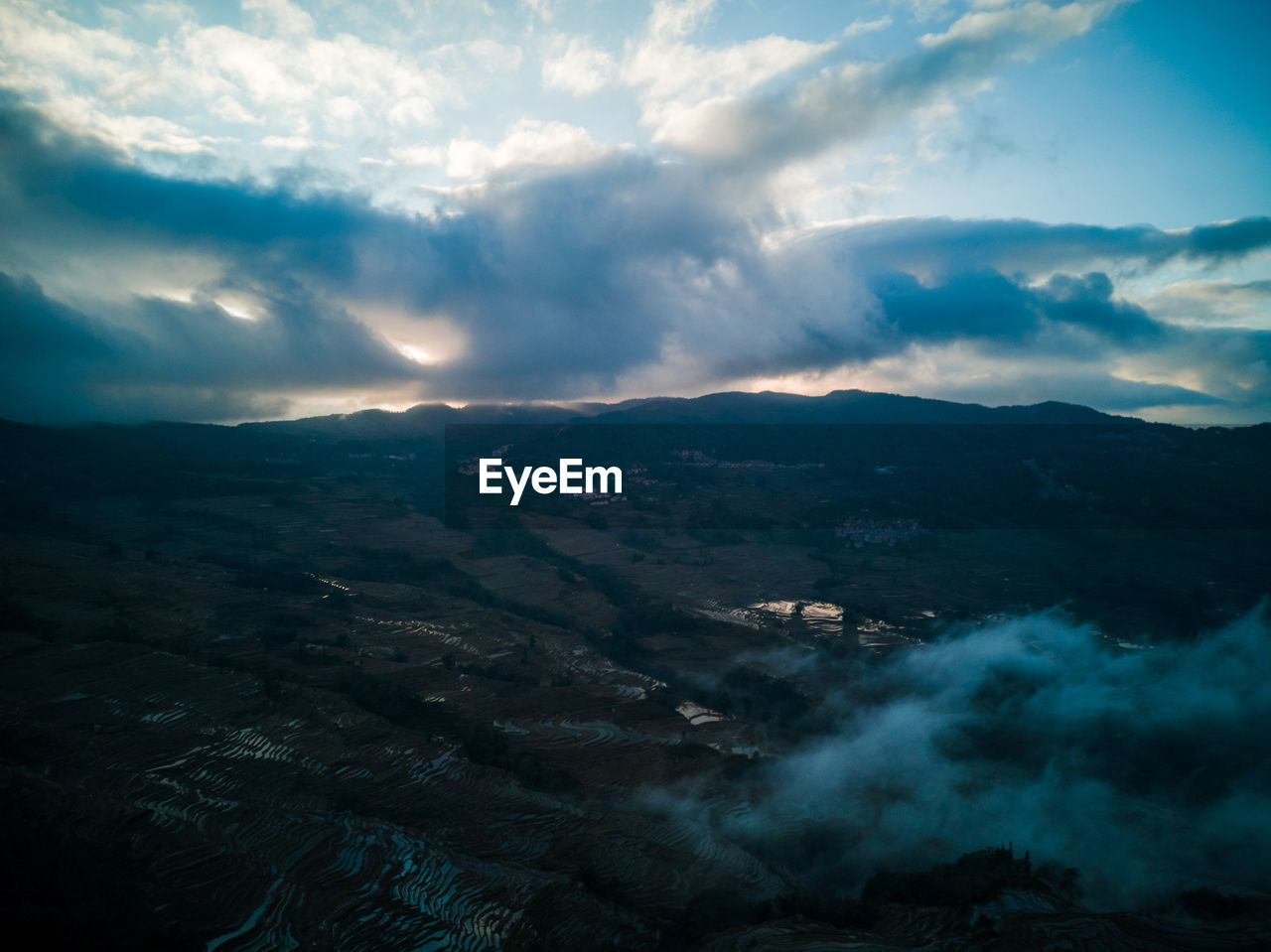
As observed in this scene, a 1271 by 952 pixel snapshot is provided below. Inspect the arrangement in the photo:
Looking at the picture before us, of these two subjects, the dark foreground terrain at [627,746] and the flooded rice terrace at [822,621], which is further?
the flooded rice terrace at [822,621]

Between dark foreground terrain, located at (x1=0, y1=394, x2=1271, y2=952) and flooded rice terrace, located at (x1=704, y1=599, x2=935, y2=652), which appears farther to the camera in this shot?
flooded rice terrace, located at (x1=704, y1=599, x2=935, y2=652)

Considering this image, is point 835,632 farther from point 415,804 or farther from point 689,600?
point 415,804

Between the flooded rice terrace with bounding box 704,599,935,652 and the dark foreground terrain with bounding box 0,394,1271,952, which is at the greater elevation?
the dark foreground terrain with bounding box 0,394,1271,952

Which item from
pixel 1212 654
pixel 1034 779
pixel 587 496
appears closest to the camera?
pixel 1034 779

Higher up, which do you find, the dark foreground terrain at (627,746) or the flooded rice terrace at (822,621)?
the dark foreground terrain at (627,746)

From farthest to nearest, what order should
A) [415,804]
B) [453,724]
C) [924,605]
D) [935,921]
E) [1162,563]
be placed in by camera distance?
[1162,563] → [924,605] → [453,724] → [415,804] → [935,921]

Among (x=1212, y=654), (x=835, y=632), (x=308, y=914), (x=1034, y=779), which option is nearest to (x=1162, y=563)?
(x=1212, y=654)

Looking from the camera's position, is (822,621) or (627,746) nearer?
(627,746)

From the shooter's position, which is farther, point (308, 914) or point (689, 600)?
point (689, 600)
